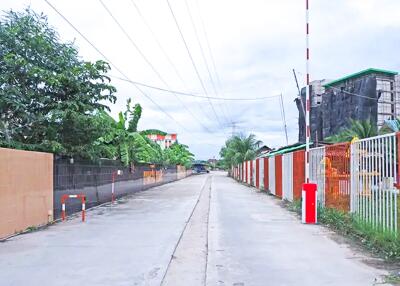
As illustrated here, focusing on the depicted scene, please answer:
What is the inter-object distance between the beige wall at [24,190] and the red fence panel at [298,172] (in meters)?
8.99

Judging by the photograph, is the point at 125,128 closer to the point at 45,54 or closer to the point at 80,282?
the point at 45,54

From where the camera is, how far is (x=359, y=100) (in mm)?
41688

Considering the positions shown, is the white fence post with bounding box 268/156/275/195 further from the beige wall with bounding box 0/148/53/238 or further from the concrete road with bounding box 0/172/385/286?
the beige wall with bounding box 0/148/53/238

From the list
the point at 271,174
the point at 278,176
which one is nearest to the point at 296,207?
the point at 278,176

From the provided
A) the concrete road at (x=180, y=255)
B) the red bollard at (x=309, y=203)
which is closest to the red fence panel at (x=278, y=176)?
the concrete road at (x=180, y=255)

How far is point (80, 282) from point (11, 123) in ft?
33.2

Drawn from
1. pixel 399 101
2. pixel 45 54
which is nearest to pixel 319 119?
pixel 399 101

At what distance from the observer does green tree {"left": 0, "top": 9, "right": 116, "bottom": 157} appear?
1473cm

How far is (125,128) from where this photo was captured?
27547 millimetres

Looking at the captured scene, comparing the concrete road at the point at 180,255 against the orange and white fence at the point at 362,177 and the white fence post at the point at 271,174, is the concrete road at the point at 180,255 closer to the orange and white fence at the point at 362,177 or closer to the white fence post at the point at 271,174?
the orange and white fence at the point at 362,177

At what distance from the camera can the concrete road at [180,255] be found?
6.90 m

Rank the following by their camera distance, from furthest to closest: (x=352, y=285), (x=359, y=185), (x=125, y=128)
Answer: (x=125, y=128) → (x=359, y=185) → (x=352, y=285)

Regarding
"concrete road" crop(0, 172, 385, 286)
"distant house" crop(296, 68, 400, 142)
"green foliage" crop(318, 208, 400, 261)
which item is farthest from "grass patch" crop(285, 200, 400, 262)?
"distant house" crop(296, 68, 400, 142)

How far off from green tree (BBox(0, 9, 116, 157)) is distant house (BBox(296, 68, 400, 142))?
22930 mm
